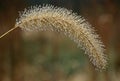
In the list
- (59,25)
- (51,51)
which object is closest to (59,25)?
(59,25)

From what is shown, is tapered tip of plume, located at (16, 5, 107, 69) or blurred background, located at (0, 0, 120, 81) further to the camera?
blurred background, located at (0, 0, 120, 81)

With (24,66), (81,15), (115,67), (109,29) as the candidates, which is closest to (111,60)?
(115,67)

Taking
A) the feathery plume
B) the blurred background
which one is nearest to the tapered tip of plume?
the feathery plume

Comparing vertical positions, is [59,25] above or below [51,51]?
below

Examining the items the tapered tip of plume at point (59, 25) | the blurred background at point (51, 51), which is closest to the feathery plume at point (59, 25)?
the tapered tip of plume at point (59, 25)

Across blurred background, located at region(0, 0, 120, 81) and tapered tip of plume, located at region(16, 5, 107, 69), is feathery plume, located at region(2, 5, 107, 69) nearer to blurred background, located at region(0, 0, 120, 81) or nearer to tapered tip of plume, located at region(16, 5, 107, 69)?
tapered tip of plume, located at region(16, 5, 107, 69)

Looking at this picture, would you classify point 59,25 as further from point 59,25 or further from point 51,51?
point 51,51

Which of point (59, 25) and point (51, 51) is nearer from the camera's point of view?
point (59, 25)

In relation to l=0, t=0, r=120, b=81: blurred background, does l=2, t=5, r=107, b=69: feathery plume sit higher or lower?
lower

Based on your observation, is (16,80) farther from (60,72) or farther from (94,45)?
(94,45)
